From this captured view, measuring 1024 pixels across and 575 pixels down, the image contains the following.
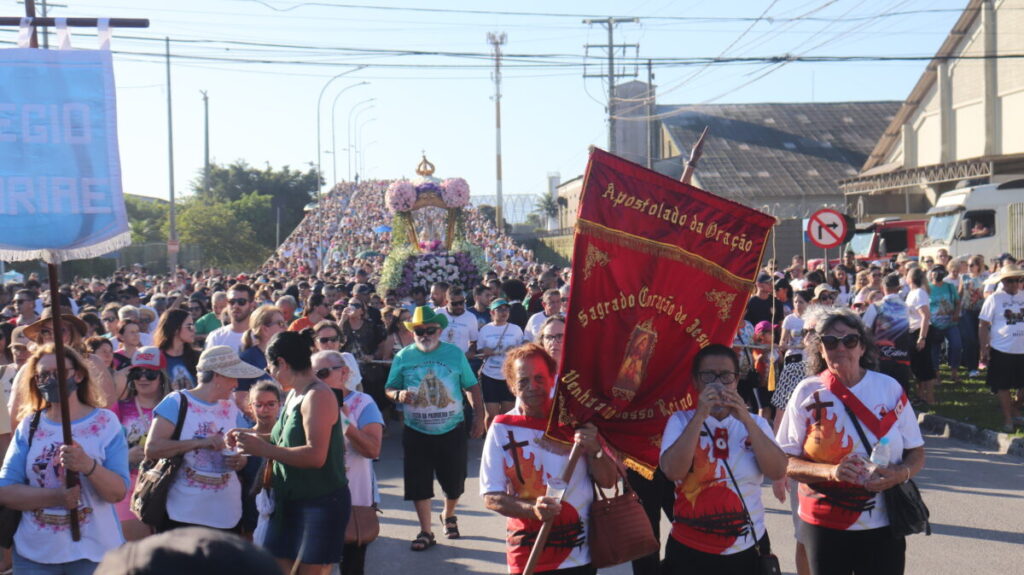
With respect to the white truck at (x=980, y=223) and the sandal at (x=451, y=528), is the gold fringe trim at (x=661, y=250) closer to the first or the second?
the sandal at (x=451, y=528)

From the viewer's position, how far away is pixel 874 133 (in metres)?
57.8

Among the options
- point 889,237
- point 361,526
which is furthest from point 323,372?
point 889,237

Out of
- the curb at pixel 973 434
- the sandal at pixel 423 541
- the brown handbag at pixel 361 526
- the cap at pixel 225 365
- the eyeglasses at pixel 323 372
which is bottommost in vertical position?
the sandal at pixel 423 541

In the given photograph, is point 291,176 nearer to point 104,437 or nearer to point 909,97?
point 909,97

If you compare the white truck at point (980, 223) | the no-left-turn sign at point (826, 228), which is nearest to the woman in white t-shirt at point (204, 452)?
the no-left-turn sign at point (826, 228)

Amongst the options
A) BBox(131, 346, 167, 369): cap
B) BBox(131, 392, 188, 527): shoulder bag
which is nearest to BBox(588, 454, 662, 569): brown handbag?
BBox(131, 392, 188, 527): shoulder bag

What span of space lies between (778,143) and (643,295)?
52855 millimetres

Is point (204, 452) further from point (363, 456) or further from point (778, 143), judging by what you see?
point (778, 143)

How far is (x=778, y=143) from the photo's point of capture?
181 feet

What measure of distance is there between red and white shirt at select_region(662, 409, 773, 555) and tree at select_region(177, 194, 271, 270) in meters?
54.5

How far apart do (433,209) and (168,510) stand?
1975 cm

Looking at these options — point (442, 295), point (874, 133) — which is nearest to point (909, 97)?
point (874, 133)

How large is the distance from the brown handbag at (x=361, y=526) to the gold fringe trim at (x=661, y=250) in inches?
88.5

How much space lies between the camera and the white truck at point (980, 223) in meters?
24.4
